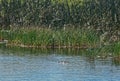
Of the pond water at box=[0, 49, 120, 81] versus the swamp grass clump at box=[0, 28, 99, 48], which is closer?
the pond water at box=[0, 49, 120, 81]

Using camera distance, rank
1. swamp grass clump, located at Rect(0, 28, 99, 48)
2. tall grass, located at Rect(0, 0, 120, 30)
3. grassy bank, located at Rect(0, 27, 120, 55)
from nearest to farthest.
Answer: grassy bank, located at Rect(0, 27, 120, 55) → swamp grass clump, located at Rect(0, 28, 99, 48) → tall grass, located at Rect(0, 0, 120, 30)

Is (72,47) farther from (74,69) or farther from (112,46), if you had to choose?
(74,69)

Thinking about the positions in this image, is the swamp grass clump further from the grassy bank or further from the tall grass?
the tall grass

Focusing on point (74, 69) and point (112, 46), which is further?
point (112, 46)

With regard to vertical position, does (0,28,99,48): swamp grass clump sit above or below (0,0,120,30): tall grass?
below

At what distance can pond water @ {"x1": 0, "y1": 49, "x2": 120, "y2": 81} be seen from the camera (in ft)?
99.0

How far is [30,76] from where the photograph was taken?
30453 millimetres

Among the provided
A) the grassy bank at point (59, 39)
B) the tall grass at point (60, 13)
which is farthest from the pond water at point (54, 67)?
the tall grass at point (60, 13)

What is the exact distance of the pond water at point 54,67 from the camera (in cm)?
3017

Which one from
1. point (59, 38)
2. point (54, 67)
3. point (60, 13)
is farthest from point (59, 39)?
point (54, 67)

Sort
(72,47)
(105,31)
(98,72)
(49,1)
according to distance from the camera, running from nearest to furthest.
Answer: (98,72), (72,47), (105,31), (49,1)

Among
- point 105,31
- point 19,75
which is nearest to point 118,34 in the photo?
point 105,31

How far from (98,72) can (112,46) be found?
25.3 feet

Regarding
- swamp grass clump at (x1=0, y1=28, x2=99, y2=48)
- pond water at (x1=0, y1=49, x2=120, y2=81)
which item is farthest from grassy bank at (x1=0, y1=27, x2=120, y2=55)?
pond water at (x1=0, y1=49, x2=120, y2=81)
